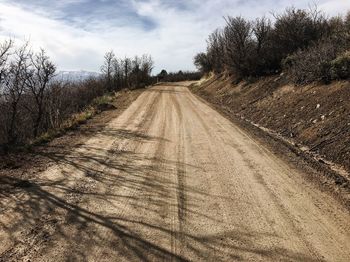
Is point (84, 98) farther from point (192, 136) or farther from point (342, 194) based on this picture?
point (342, 194)

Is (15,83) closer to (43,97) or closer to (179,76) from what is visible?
(43,97)

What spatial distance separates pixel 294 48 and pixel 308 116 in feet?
36.8

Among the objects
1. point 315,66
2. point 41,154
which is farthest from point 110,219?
point 315,66

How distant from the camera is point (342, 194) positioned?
6984 millimetres

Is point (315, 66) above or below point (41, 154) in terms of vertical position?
above

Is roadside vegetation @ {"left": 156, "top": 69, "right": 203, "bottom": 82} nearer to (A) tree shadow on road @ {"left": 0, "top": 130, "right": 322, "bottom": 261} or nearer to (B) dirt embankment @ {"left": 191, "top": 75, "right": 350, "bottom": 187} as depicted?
(B) dirt embankment @ {"left": 191, "top": 75, "right": 350, "bottom": 187}

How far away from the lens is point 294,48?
2225cm

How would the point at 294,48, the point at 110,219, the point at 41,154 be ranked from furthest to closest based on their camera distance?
1. the point at 294,48
2. the point at 41,154
3. the point at 110,219

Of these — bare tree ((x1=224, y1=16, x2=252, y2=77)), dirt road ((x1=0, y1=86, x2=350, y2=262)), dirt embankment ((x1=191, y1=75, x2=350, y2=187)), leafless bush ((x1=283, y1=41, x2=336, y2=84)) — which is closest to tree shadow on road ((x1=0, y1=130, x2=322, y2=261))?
dirt road ((x1=0, y1=86, x2=350, y2=262))

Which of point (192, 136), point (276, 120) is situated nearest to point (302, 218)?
point (192, 136)

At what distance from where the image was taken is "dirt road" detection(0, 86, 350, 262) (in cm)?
488

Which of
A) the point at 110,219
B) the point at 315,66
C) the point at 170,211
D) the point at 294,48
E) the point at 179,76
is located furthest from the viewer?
the point at 179,76

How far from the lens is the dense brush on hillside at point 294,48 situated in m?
14.7

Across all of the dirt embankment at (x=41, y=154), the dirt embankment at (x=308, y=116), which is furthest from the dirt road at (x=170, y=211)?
the dirt embankment at (x=308, y=116)
